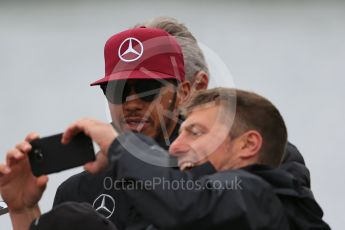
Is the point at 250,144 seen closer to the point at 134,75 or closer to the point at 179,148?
the point at 179,148

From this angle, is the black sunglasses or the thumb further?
the black sunglasses

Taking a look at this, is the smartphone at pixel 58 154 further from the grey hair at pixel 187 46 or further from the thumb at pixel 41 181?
the grey hair at pixel 187 46

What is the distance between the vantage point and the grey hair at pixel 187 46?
1.62 m

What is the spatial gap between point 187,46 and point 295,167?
406mm

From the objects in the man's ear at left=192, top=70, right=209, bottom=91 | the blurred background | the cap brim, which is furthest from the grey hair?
the blurred background

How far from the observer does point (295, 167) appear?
134cm

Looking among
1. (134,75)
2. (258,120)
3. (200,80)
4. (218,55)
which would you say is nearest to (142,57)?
(134,75)

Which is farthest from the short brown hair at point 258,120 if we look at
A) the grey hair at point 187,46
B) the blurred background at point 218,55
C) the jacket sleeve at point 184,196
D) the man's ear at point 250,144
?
the blurred background at point 218,55

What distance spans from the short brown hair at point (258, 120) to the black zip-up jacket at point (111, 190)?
0.18ft

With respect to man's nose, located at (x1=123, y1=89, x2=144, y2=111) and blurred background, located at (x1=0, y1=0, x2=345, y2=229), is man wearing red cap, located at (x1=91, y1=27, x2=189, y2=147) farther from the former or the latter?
blurred background, located at (x1=0, y1=0, x2=345, y2=229)

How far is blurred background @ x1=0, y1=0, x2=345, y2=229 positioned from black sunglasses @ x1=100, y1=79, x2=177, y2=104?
4.21ft

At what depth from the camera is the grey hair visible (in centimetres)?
162

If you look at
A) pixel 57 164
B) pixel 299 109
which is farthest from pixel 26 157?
pixel 299 109

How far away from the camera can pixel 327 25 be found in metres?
2.86
